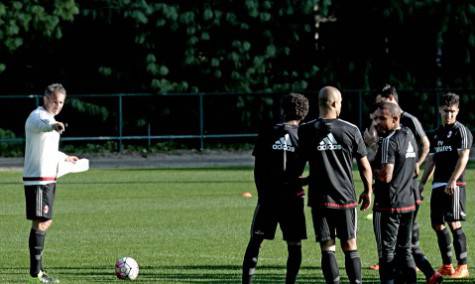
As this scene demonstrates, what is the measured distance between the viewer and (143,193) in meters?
25.1

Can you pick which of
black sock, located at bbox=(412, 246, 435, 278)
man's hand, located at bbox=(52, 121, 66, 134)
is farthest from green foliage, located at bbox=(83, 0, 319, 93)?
black sock, located at bbox=(412, 246, 435, 278)

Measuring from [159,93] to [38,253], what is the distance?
1044 inches

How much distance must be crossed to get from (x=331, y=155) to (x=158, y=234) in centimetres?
723

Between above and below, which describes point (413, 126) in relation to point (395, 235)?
above

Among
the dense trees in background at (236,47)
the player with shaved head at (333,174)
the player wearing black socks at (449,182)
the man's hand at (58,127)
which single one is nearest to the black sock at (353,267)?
the player with shaved head at (333,174)

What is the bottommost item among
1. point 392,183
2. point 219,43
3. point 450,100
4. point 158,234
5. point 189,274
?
point 189,274

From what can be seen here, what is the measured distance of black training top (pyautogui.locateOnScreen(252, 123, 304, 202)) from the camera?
1149cm

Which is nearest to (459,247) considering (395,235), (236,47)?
(395,235)

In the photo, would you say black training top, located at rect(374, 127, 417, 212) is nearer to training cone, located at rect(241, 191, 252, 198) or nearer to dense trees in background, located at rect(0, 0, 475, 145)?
training cone, located at rect(241, 191, 252, 198)

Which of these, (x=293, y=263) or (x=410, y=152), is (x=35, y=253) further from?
(x=410, y=152)

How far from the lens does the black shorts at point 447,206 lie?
1342 centimetres

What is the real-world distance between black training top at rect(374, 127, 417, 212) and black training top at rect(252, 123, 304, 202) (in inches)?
29.5

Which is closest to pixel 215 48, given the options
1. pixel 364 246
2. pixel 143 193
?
pixel 143 193

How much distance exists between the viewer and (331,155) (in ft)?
36.5
